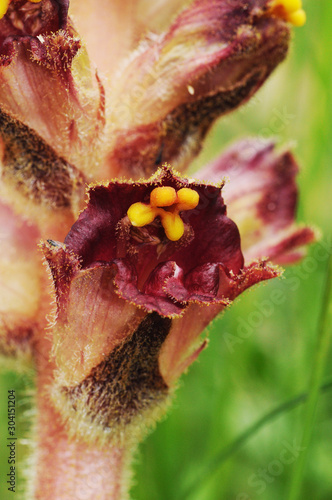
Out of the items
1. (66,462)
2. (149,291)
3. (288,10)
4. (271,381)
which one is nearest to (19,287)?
(66,462)

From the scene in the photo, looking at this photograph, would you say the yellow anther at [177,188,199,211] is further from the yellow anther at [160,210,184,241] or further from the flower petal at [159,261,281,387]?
the flower petal at [159,261,281,387]

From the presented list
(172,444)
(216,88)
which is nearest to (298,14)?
(216,88)

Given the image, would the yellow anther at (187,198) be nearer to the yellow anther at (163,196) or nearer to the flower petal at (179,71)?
the yellow anther at (163,196)

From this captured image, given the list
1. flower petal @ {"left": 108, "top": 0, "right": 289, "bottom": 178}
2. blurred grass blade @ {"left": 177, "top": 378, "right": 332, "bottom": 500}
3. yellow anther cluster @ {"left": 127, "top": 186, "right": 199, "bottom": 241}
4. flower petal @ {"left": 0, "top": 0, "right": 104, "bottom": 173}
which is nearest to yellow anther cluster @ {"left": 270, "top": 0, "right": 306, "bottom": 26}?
flower petal @ {"left": 108, "top": 0, "right": 289, "bottom": 178}

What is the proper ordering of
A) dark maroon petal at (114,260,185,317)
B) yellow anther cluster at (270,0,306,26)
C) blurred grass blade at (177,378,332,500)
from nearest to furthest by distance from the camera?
dark maroon petal at (114,260,185,317) → yellow anther cluster at (270,0,306,26) → blurred grass blade at (177,378,332,500)

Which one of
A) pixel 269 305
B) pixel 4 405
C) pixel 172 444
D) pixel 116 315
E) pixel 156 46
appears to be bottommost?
pixel 116 315

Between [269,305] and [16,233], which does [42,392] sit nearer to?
[16,233]

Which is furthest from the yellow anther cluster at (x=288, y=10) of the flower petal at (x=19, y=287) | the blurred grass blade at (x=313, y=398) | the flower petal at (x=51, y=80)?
the flower petal at (x=19, y=287)
